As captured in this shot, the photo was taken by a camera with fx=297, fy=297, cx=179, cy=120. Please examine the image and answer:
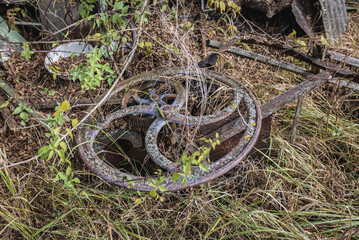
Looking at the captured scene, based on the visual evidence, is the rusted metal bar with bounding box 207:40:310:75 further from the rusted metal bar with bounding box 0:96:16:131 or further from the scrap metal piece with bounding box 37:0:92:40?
the rusted metal bar with bounding box 0:96:16:131

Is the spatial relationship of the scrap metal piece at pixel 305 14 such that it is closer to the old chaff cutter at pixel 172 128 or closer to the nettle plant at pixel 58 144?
the old chaff cutter at pixel 172 128

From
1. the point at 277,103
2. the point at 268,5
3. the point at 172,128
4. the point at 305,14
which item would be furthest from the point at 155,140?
the point at 305,14

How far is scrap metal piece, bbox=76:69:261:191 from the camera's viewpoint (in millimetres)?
1604

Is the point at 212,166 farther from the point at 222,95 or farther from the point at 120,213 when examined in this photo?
the point at 222,95

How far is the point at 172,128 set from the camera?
78.4 inches

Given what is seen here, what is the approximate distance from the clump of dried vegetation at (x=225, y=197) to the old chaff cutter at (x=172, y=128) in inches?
7.3

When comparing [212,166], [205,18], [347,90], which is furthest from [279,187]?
[205,18]

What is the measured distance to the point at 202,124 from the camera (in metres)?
1.83

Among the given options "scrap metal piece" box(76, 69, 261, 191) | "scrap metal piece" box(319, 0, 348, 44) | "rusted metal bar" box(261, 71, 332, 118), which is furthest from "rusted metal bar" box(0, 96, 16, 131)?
"scrap metal piece" box(319, 0, 348, 44)

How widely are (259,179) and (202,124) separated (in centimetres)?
72

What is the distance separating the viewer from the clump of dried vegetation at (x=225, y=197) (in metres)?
1.82

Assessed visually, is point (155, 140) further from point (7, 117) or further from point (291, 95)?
point (7, 117)

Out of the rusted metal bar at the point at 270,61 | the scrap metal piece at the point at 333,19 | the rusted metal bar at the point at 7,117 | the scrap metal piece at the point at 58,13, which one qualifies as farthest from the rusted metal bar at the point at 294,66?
the rusted metal bar at the point at 7,117

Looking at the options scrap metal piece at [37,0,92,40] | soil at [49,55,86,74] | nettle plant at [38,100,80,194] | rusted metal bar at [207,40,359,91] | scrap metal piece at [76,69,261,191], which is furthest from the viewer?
scrap metal piece at [37,0,92,40]
